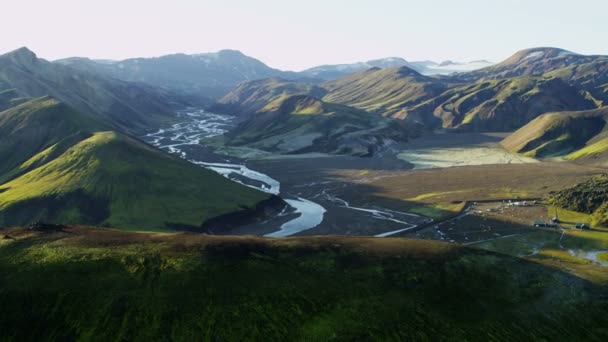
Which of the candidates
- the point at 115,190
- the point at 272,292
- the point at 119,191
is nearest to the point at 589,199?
the point at 272,292

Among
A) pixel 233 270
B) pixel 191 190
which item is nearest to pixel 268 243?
pixel 233 270

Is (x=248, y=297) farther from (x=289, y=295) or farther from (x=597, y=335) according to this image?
(x=597, y=335)

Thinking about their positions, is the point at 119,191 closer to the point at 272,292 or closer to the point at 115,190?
the point at 115,190

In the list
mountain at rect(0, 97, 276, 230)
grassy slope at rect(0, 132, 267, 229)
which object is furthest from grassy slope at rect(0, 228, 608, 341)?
grassy slope at rect(0, 132, 267, 229)

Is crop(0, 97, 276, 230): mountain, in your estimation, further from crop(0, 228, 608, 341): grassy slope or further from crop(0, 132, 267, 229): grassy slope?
crop(0, 228, 608, 341): grassy slope

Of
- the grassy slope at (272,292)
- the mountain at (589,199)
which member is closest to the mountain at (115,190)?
the grassy slope at (272,292)
